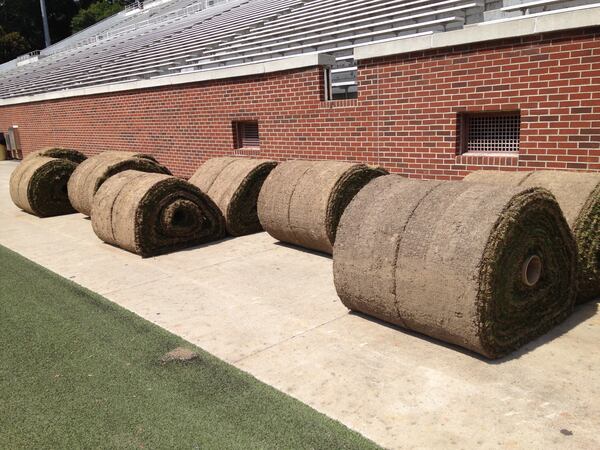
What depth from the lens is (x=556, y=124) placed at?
19.2 ft

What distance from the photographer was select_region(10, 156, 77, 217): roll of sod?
35.6 feet

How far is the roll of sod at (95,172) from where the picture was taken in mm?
9727

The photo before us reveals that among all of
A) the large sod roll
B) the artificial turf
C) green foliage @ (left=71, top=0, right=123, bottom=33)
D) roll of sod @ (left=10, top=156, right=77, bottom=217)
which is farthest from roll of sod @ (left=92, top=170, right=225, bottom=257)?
green foliage @ (left=71, top=0, right=123, bottom=33)

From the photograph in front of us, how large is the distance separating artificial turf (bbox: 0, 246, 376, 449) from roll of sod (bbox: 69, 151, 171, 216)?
4.95m

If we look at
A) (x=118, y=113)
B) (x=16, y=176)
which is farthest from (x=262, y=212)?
(x=118, y=113)

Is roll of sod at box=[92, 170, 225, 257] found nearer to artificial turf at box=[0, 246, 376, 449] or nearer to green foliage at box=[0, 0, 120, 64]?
artificial turf at box=[0, 246, 376, 449]

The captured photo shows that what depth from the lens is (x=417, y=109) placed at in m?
7.16

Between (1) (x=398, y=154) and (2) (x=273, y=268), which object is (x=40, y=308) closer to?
(2) (x=273, y=268)

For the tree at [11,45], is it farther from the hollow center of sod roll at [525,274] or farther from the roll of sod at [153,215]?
the hollow center of sod roll at [525,274]

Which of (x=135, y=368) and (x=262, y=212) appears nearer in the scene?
(x=135, y=368)

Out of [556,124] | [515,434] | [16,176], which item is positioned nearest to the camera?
[515,434]

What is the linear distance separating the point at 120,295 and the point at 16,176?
7161mm

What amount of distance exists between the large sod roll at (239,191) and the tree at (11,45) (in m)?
58.3

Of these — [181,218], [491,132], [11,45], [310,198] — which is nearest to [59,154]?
[181,218]
